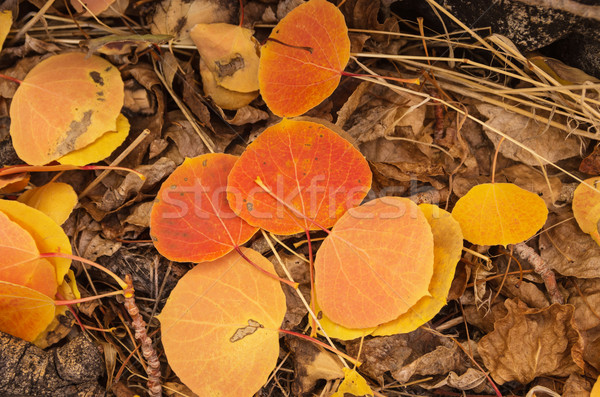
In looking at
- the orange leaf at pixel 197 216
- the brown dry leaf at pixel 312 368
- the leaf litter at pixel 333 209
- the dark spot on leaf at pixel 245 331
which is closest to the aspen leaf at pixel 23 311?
the leaf litter at pixel 333 209

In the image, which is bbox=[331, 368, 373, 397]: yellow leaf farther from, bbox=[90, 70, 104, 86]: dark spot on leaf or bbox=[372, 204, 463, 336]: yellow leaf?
bbox=[90, 70, 104, 86]: dark spot on leaf

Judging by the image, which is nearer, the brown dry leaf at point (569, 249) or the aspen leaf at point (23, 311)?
the aspen leaf at point (23, 311)

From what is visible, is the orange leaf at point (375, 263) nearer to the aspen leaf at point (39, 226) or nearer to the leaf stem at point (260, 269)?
the leaf stem at point (260, 269)

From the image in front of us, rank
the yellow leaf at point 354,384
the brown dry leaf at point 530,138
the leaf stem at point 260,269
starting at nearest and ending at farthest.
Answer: the yellow leaf at point 354,384 < the leaf stem at point 260,269 < the brown dry leaf at point 530,138

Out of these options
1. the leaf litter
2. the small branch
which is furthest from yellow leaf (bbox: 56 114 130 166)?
the small branch

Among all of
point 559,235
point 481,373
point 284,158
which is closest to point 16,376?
point 284,158

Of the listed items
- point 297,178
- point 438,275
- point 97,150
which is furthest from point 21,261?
point 438,275
